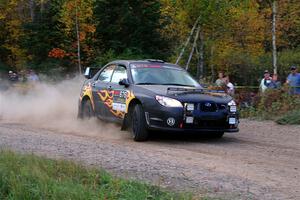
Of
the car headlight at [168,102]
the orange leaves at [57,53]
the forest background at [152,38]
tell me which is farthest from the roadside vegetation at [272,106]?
the orange leaves at [57,53]

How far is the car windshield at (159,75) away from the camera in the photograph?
1219 centimetres

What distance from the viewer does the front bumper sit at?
10.9 metres

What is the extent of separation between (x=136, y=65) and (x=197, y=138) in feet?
6.91

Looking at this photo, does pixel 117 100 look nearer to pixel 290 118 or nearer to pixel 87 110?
pixel 87 110

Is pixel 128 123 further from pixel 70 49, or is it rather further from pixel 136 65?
pixel 70 49

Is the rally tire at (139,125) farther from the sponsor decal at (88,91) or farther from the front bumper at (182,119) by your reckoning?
the sponsor decal at (88,91)

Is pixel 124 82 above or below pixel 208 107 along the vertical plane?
above

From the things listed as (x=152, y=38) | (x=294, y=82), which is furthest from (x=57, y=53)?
(x=294, y=82)

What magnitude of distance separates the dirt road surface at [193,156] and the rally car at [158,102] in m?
0.37

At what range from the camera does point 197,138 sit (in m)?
12.1

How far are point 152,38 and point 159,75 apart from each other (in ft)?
70.0

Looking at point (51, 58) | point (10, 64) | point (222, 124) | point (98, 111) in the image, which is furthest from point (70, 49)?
point (222, 124)

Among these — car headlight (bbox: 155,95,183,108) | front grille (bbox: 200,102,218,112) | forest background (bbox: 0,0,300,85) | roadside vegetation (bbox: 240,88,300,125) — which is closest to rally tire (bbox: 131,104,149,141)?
car headlight (bbox: 155,95,183,108)

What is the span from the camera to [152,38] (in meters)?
33.6
